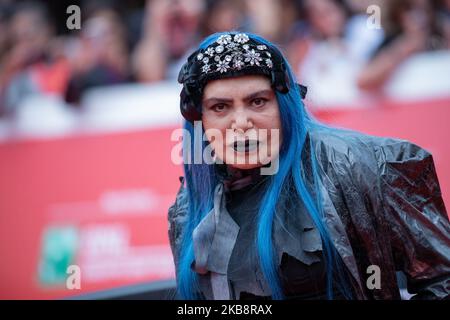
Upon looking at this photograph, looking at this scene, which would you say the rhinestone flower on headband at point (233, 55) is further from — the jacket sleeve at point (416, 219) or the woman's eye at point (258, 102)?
the jacket sleeve at point (416, 219)

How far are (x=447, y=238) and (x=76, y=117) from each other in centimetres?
→ 288

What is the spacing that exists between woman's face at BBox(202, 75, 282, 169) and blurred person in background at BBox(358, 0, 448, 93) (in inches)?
76.4

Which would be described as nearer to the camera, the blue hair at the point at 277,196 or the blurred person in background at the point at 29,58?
the blue hair at the point at 277,196

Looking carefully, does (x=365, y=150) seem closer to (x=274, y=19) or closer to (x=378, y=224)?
(x=378, y=224)

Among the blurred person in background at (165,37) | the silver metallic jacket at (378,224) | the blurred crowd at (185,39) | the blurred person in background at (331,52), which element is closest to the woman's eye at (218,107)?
the silver metallic jacket at (378,224)

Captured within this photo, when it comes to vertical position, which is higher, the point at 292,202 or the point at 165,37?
the point at 165,37

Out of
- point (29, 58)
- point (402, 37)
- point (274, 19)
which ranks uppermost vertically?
point (29, 58)

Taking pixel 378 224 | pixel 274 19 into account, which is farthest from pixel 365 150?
pixel 274 19

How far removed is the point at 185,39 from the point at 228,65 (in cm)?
236

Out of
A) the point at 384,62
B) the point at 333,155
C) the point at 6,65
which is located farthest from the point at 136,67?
the point at 333,155

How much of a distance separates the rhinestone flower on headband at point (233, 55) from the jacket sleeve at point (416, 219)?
0.33 m

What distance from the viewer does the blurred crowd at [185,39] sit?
10.8 ft

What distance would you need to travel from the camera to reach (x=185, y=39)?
12.5 ft

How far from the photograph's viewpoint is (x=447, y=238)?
1.49 metres
